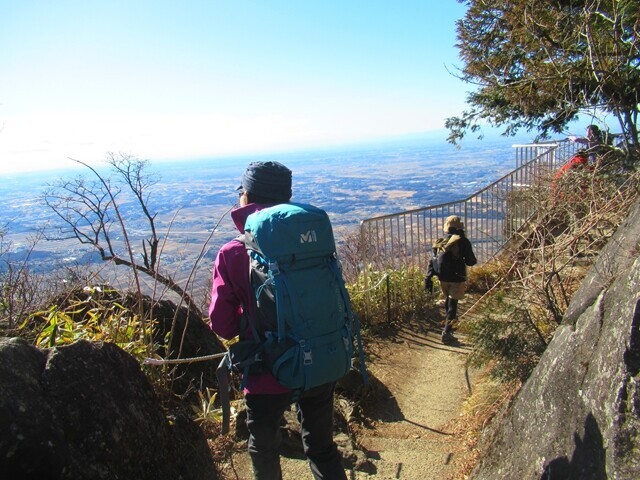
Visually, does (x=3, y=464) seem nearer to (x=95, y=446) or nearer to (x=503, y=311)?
(x=95, y=446)

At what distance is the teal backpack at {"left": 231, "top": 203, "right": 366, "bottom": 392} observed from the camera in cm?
209

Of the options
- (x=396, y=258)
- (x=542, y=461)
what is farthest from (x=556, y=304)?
(x=396, y=258)

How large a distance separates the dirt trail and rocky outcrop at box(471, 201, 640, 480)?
0.75 meters

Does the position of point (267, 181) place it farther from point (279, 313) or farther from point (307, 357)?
point (307, 357)

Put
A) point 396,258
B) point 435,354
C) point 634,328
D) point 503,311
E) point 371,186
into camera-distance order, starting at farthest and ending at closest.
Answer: point 371,186 < point 396,258 < point 435,354 < point 503,311 < point 634,328

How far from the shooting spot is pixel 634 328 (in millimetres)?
1876

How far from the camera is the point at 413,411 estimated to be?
171 inches

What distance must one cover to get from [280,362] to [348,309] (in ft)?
1.41

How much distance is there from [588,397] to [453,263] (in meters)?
3.69

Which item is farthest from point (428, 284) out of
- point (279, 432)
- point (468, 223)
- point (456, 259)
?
point (279, 432)

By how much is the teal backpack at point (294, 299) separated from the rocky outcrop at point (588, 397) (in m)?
0.94

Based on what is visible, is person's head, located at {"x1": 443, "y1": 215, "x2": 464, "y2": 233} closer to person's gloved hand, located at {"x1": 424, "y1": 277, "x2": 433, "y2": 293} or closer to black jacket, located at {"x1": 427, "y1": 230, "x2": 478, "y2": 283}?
black jacket, located at {"x1": 427, "y1": 230, "x2": 478, "y2": 283}

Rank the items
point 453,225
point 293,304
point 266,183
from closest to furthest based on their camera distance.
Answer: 1. point 293,304
2. point 266,183
3. point 453,225

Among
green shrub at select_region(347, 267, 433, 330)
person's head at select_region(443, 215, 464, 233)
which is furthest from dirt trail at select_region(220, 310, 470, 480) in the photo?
person's head at select_region(443, 215, 464, 233)
